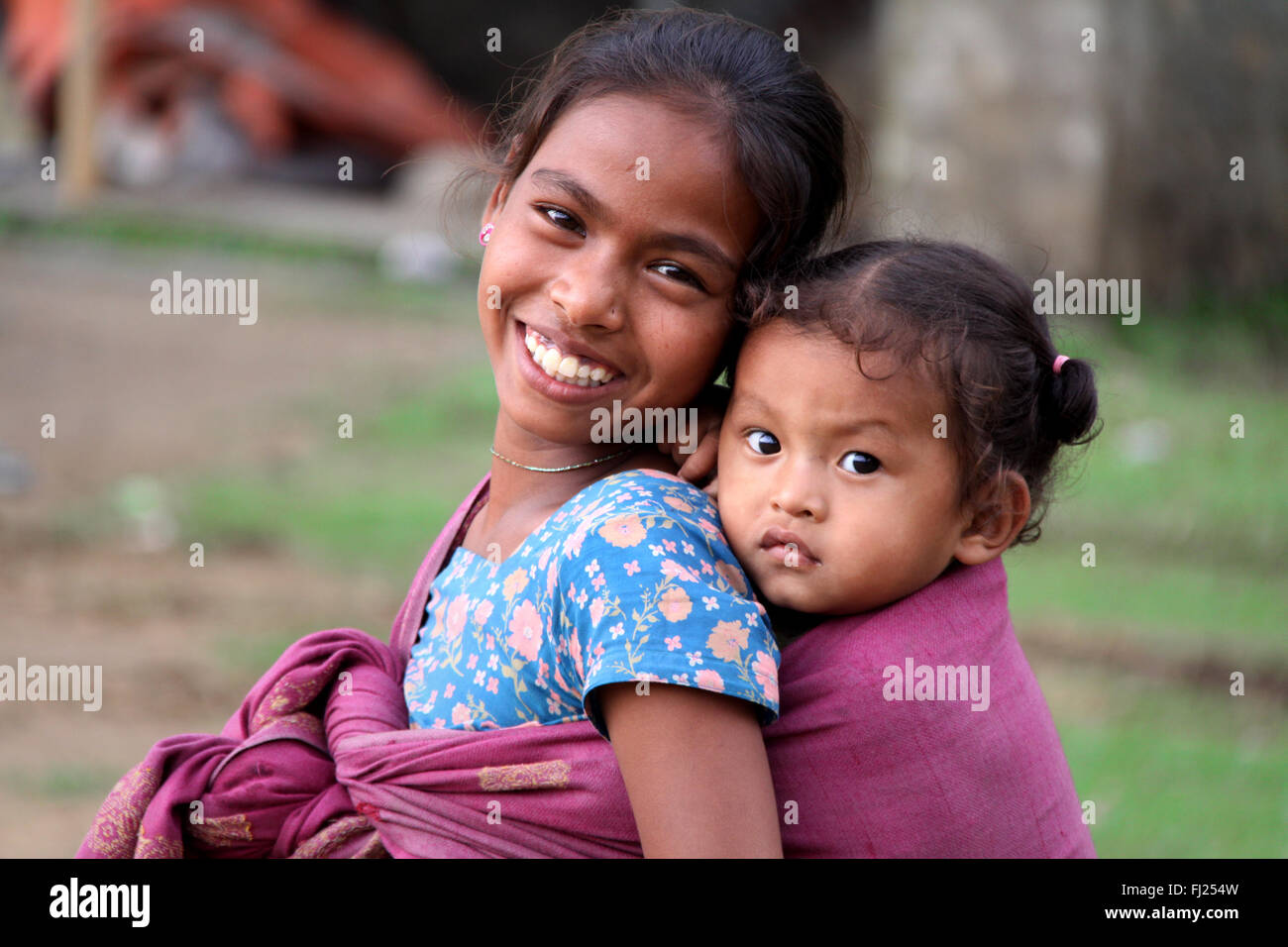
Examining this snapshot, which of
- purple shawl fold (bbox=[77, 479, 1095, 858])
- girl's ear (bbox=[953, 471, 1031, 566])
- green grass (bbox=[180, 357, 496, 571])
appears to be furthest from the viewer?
green grass (bbox=[180, 357, 496, 571])

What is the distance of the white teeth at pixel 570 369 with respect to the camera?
6.11 feet

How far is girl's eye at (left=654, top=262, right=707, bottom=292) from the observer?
6.00 feet

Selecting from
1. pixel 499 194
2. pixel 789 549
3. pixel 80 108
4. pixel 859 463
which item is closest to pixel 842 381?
pixel 859 463

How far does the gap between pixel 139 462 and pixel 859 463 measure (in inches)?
213

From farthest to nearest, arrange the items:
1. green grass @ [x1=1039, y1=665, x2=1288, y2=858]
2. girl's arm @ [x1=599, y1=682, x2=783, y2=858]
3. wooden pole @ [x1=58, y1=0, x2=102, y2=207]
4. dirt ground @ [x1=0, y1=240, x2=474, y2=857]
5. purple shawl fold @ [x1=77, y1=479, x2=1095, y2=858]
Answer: wooden pole @ [x1=58, y1=0, x2=102, y2=207], dirt ground @ [x1=0, y1=240, x2=474, y2=857], green grass @ [x1=1039, y1=665, x2=1288, y2=858], purple shawl fold @ [x1=77, y1=479, x2=1095, y2=858], girl's arm @ [x1=599, y1=682, x2=783, y2=858]

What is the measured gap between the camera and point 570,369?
1866 mm

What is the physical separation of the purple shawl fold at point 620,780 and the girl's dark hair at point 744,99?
49 cm

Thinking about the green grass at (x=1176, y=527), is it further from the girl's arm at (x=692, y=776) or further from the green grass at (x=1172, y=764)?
the girl's arm at (x=692, y=776)

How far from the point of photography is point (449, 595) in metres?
1.93

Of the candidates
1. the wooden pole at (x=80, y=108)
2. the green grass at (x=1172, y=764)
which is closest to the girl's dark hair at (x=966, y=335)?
the green grass at (x=1172, y=764)

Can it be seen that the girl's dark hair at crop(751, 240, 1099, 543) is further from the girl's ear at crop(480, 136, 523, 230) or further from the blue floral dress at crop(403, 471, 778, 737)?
the girl's ear at crop(480, 136, 523, 230)

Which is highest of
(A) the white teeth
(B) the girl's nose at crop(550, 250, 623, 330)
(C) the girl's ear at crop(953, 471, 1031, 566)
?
(B) the girl's nose at crop(550, 250, 623, 330)

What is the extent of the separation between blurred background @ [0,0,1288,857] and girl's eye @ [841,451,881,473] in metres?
0.50

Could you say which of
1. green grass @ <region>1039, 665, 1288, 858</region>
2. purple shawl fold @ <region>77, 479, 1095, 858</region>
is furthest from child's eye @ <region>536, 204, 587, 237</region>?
green grass @ <region>1039, 665, 1288, 858</region>
